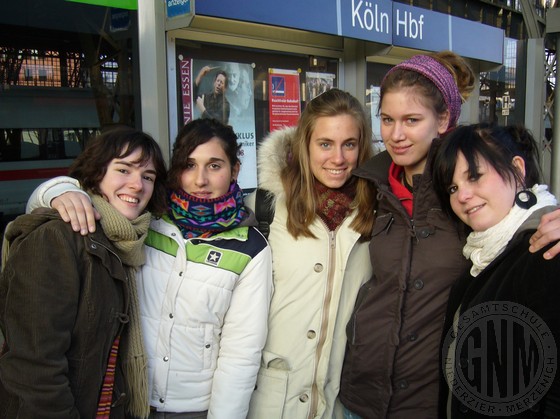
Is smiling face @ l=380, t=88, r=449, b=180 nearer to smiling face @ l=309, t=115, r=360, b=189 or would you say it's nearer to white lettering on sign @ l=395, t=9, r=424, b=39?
smiling face @ l=309, t=115, r=360, b=189

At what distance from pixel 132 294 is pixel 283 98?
2.89 m

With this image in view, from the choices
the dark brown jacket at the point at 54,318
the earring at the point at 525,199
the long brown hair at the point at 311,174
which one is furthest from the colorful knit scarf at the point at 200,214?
the earring at the point at 525,199

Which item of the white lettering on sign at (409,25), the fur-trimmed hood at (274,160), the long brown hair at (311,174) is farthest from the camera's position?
the white lettering on sign at (409,25)

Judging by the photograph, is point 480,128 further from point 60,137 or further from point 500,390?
point 60,137

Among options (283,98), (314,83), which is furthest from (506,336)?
(314,83)

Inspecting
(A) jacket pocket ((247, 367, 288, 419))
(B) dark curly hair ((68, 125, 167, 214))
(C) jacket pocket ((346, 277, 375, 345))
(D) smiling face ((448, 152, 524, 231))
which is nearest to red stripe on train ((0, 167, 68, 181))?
(B) dark curly hair ((68, 125, 167, 214))

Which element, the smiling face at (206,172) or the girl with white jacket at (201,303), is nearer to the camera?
the girl with white jacket at (201,303)

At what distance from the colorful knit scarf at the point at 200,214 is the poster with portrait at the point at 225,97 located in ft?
6.07

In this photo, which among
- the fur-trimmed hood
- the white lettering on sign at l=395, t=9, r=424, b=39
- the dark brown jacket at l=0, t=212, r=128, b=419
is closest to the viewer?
the dark brown jacket at l=0, t=212, r=128, b=419

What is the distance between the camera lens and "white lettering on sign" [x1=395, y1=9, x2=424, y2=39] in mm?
4469

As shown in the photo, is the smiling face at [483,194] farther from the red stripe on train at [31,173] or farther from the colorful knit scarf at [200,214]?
the red stripe on train at [31,173]

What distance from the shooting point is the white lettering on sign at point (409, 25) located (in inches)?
176

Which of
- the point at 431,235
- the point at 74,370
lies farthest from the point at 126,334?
the point at 431,235

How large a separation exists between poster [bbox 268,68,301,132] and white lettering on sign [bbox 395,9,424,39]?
0.96 metres
